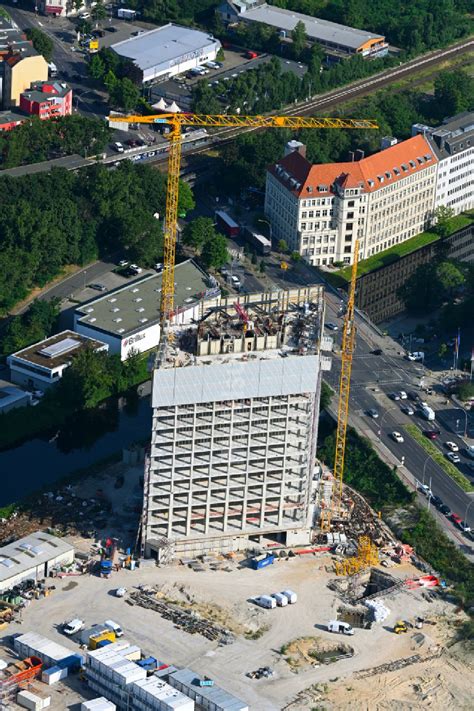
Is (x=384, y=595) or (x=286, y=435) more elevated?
(x=286, y=435)

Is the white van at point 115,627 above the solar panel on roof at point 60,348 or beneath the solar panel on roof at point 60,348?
beneath

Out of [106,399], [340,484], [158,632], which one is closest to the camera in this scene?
[158,632]

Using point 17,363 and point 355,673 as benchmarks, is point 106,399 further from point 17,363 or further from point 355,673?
point 355,673

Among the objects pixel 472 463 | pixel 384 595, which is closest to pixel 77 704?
pixel 384 595

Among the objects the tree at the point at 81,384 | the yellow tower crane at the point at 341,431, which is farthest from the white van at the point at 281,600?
the tree at the point at 81,384

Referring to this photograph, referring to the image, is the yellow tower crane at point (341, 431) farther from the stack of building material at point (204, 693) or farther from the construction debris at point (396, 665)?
the stack of building material at point (204, 693)
